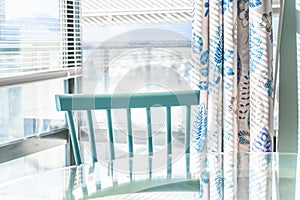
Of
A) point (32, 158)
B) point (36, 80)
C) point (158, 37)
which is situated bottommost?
point (32, 158)

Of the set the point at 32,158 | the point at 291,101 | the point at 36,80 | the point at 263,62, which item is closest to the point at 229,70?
the point at 263,62

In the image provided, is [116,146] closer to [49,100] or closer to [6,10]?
[49,100]

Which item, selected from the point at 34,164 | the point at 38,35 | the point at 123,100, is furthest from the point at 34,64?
the point at 123,100

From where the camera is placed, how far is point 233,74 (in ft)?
7.88

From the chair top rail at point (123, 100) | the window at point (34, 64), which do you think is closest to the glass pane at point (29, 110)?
the window at point (34, 64)

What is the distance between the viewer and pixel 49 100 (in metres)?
2.70

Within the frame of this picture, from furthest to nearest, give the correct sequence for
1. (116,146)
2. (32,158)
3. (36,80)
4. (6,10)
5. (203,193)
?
(116,146)
(32,158)
(36,80)
(6,10)
(203,193)

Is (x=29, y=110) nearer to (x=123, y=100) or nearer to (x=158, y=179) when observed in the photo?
Answer: (x=123, y=100)

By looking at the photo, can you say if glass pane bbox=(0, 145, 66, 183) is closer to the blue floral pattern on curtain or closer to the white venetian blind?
the white venetian blind

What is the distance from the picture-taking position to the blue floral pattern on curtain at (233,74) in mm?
2375

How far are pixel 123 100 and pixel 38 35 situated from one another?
2.15 feet

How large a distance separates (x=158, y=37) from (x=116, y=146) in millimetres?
604

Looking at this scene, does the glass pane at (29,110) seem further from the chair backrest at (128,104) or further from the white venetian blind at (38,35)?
the chair backrest at (128,104)

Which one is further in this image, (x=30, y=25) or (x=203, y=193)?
(x=30, y=25)
